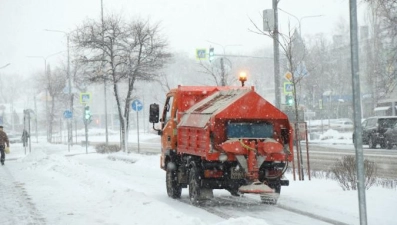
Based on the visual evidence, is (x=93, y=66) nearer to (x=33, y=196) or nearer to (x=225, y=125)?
(x=33, y=196)

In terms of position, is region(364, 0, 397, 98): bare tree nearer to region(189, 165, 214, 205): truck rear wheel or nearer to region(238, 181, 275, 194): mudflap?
region(189, 165, 214, 205): truck rear wheel

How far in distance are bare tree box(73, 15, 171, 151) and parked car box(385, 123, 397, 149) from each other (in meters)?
12.7

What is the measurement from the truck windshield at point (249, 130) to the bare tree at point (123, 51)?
22.1 metres

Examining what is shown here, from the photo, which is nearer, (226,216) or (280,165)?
(226,216)

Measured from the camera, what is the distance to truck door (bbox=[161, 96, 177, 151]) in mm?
14375

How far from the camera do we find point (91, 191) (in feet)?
49.6

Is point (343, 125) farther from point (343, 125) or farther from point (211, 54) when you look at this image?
point (211, 54)

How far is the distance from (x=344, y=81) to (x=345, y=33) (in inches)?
543

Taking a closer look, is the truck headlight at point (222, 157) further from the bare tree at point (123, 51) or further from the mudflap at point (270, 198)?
the bare tree at point (123, 51)

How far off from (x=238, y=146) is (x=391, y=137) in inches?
928

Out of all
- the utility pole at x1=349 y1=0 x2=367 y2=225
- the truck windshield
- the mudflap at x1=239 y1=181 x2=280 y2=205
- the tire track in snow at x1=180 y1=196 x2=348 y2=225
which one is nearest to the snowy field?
the tire track in snow at x1=180 y1=196 x2=348 y2=225

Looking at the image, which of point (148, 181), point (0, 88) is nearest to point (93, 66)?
point (148, 181)

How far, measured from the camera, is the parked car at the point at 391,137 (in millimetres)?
32781

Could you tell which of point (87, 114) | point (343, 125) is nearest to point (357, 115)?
point (87, 114)
